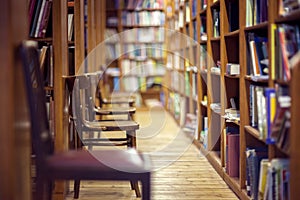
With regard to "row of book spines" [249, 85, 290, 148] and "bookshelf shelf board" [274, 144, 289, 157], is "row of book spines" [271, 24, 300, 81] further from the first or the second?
"bookshelf shelf board" [274, 144, 289, 157]

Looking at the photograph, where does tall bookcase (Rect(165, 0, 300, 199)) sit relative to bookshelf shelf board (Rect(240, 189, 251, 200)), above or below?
above

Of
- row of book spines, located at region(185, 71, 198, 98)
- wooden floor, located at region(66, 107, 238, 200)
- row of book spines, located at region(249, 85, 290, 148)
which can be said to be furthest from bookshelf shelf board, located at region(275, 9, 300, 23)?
row of book spines, located at region(185, 71, 198, 98)

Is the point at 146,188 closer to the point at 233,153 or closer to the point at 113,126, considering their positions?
the point at 113,126

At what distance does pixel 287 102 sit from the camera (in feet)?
7.32

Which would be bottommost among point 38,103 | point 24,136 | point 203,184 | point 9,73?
point 203,184

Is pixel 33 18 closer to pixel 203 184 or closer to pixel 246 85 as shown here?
pixel 246 85

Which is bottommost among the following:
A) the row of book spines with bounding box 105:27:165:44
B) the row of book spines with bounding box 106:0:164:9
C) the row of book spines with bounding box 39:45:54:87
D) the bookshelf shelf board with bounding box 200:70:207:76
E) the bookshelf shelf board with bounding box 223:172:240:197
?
the bookshelf shelf board with bounding box 223:172:240:197

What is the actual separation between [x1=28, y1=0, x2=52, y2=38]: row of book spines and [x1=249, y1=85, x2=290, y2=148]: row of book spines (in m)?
1.43

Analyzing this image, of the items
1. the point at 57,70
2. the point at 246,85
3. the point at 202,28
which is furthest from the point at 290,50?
the point at 202,28

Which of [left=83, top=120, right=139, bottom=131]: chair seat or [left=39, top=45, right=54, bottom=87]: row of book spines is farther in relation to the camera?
[left=83, top=120, right=139, bottom=131]: chair seat

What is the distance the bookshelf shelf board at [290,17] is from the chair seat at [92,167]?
930 millimetres

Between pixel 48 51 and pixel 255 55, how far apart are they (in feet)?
4.30

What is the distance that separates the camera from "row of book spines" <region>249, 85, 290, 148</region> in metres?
2.24

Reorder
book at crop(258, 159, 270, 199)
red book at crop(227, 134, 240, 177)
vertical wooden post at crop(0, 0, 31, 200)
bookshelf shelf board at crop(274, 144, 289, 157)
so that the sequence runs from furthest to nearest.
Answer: red book at crop(227, 134, 240, 177), book at crop(258, 159, 270, 199), bookshelf shelf board at crop(274, 144, 289, 157), vertical wooden post at crop(0, 0, 31, 200)
